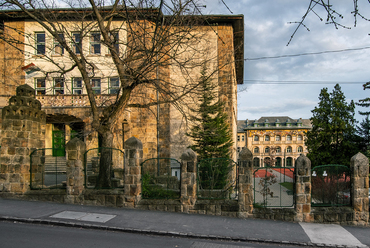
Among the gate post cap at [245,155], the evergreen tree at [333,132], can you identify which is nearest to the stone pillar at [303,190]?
the gate post cap at [245,155]

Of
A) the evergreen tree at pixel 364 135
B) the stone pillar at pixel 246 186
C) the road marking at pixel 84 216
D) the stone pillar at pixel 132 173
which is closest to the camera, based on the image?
the road marking at pixel 84 216

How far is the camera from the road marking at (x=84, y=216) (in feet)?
24.8

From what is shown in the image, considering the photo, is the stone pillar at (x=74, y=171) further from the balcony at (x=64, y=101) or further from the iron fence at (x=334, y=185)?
the balcony at (x=64, y=101)

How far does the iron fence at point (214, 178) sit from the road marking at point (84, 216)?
10.1ft

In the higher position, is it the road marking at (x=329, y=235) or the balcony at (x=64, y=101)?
the balcony at (x=64, y=101)

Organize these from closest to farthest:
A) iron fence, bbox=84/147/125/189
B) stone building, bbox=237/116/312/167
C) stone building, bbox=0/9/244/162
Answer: iron fence, bbox=84/147/125/189 < stone building, bbox=0/9/244/162 < stone building, bbox=237/116/312/167

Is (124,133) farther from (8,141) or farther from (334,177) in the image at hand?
(334,177)

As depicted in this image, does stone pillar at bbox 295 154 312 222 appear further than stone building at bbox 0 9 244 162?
No

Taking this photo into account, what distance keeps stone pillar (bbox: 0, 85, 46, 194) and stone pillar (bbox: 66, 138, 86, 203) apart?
180 centimetres

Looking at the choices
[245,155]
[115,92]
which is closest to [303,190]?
[245,155]

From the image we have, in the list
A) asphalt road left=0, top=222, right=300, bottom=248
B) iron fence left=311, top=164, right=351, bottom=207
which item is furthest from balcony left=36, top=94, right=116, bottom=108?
iron fence left=311, top=164, right=351, bottom=207

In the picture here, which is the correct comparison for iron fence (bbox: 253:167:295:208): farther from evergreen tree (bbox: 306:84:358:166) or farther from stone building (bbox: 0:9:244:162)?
evergreen tree (bbox: 306:84:358:166)

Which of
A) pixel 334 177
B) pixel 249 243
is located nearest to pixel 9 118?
pixel 249 243

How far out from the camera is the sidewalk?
22.3ft
